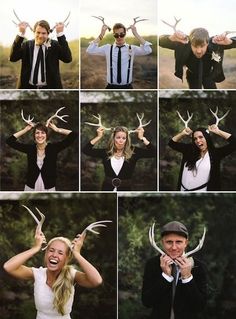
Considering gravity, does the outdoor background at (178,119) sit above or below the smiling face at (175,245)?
above

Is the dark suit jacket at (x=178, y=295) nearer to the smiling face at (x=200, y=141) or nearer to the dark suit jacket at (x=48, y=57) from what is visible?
the smiling face at (x=200, y=141)

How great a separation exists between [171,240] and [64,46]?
1.07 m

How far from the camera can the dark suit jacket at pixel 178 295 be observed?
2832 millimetres

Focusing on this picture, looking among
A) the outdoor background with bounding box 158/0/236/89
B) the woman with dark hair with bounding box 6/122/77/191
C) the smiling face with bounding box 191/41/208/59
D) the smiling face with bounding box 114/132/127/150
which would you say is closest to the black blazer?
the woman with dark hair with bounding box 6/122/77/191

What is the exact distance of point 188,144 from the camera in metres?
2.88

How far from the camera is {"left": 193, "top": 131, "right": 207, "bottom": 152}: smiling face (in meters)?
2.88

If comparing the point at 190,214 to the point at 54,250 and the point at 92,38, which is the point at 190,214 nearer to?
the point at 54,250

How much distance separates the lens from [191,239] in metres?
2.86

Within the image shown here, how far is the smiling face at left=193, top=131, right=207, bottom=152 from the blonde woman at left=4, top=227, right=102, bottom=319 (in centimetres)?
72

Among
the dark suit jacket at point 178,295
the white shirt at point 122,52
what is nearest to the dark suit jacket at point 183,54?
the white shirt at point 122,52

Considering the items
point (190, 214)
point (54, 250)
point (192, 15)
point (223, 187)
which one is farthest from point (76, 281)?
point (192, 15)

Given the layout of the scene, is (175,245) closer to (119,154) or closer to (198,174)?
(198,174)

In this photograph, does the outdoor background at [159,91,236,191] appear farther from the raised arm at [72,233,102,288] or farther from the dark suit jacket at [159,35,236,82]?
the raised arm at [72,233,102,288]

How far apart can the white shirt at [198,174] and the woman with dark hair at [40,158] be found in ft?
1.93
